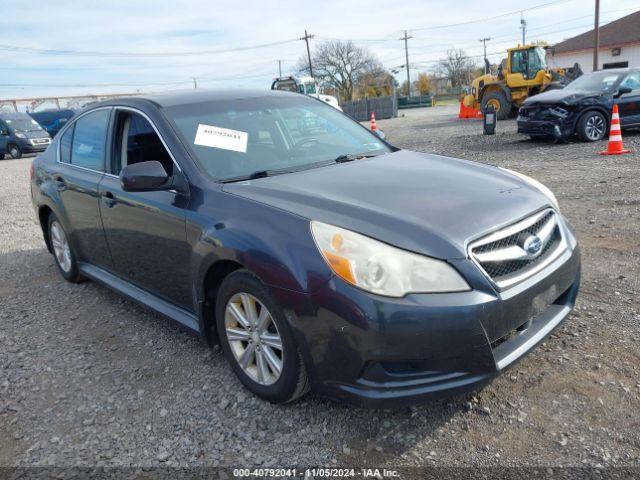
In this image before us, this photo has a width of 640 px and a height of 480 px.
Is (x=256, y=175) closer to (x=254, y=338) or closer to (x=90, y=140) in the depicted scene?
(x=254, y=338)

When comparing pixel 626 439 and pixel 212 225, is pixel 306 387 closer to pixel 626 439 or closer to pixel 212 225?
pixel 212 225

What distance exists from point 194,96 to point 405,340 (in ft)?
8.00

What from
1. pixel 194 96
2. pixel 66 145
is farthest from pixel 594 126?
pixel 66 145

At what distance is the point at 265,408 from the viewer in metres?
2.85

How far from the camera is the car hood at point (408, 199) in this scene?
2385mm

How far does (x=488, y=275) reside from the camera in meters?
2.35

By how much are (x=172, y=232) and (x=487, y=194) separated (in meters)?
1.80

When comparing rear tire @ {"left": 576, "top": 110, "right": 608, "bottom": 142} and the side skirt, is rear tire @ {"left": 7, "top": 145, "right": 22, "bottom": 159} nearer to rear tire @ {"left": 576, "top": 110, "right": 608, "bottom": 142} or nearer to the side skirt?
the side skirt

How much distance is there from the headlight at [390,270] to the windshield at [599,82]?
11.8m

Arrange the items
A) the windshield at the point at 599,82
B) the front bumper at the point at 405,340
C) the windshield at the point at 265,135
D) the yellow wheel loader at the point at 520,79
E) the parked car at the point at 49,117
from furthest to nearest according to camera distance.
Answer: the parked car at the point at 49,117 < the yellow wheel loader at the point at 520,79 < the windshield at the point at 599,82 < the windshield at the point at 265,135 < the front bumper at the point at 405,340

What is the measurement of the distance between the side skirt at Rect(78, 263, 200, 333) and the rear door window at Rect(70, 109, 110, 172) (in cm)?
85

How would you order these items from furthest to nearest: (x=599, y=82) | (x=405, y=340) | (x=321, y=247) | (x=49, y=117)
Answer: (x=49, y=117)
(x=599, y=82)
(x=321, y=247)
(x=405, y=340)

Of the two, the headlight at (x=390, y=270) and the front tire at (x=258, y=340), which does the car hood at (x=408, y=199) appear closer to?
the headlight at (x=390, y=270)

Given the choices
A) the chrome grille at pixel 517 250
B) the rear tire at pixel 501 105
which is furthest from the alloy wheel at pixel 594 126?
the chrome grille at pixel 517 250
